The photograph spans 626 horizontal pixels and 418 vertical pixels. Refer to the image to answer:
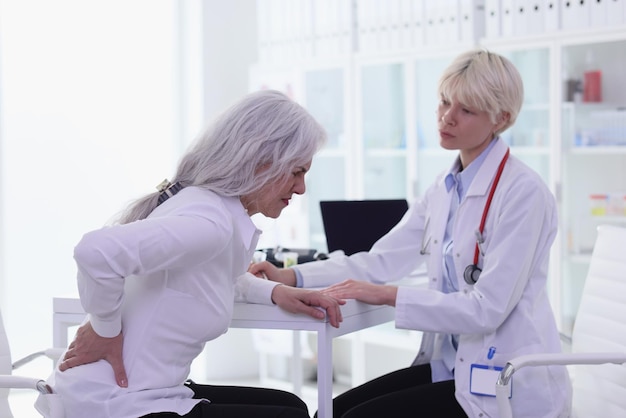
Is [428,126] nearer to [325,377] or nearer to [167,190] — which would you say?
[325,377]

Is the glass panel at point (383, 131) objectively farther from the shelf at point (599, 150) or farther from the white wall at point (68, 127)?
the white wall at point (68, 127)

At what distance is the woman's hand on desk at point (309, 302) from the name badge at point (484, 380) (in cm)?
35

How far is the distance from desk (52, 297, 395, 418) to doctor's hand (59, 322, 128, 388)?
48cm

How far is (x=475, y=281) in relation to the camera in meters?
2.14

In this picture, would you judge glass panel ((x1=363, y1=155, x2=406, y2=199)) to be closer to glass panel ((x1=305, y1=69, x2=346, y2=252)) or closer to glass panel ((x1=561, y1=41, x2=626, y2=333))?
glass panel ((x1=305, y1=69, x2=346, y2=252))

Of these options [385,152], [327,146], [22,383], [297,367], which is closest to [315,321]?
[22,383]

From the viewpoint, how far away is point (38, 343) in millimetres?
4629

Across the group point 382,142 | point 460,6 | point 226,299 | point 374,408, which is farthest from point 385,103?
point 226,299

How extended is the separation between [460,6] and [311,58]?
3.03ft

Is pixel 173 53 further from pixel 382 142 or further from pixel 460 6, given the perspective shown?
pixel 460 6

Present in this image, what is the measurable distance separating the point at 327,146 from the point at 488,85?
2.46 metres

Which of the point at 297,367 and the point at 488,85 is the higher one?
the point at 488,85

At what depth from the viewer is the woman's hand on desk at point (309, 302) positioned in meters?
1.97

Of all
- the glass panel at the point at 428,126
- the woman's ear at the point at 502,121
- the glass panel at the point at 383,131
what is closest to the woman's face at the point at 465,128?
the woman's ear at the point at 502,121
